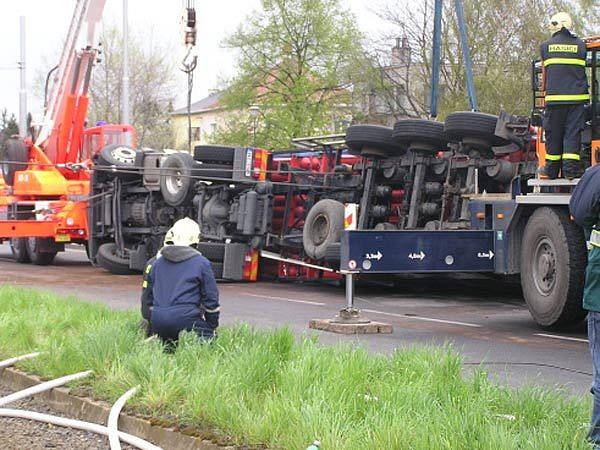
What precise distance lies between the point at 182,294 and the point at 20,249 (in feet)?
56.3

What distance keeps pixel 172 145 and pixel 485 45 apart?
117 ft

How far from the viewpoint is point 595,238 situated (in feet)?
17.1

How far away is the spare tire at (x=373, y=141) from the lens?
1525 centimetres

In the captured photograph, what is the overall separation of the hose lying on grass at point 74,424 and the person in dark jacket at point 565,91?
5.71 meters

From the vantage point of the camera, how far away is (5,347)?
9.30 metres

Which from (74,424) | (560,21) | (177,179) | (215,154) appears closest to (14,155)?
(177,179)

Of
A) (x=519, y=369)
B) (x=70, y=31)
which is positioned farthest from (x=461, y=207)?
(x=70, y=31)

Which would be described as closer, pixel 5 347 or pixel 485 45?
pixel 5 347

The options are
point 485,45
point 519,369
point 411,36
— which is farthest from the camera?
point 411,36

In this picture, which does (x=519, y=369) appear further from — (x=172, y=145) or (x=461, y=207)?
(x=172, y=145)

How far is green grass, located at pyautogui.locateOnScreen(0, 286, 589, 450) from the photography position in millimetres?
5160

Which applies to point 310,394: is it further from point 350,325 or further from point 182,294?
point 350,325

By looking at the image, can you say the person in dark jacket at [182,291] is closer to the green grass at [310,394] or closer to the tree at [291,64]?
the green grass at [310,394]

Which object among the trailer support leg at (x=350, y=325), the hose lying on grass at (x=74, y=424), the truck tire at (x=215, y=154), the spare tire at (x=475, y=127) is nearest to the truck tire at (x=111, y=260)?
the truck tire at (x=215, y=154)
